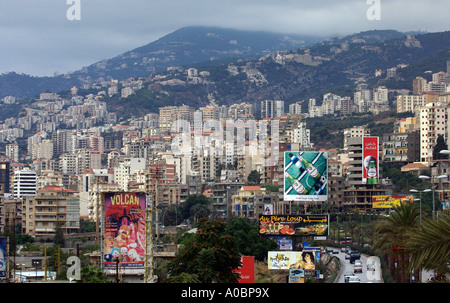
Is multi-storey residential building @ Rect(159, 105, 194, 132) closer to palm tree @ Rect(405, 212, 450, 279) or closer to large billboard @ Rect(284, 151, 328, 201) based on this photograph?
large billboard @ Rect(284, 151, 328, 201)

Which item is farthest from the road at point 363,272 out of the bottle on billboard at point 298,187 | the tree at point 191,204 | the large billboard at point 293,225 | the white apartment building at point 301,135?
the white apartment building at point 301,135

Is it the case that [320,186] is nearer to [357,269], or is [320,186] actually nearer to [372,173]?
[357,269]

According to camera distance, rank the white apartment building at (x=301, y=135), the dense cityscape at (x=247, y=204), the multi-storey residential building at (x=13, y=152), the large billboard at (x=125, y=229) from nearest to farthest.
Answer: the dense cityscape at (x=247, y=204) → the large billboard at (x=125, y=229) → the white apartment building at (x=301, y=135) → the multi-storey residential building at (x=13, y=152)

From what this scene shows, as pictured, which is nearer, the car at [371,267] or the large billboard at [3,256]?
the large billboard at [3,256]

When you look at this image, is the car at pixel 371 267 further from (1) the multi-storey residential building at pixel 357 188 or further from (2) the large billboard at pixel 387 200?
(1) the multi-storey residential building at pixel 357 188

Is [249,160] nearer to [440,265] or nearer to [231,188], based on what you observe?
[231,188]

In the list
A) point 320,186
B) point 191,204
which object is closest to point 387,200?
point 320,186

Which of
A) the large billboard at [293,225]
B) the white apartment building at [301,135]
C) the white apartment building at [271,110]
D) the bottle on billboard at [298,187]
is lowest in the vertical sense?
the large billboard at [293,225]
